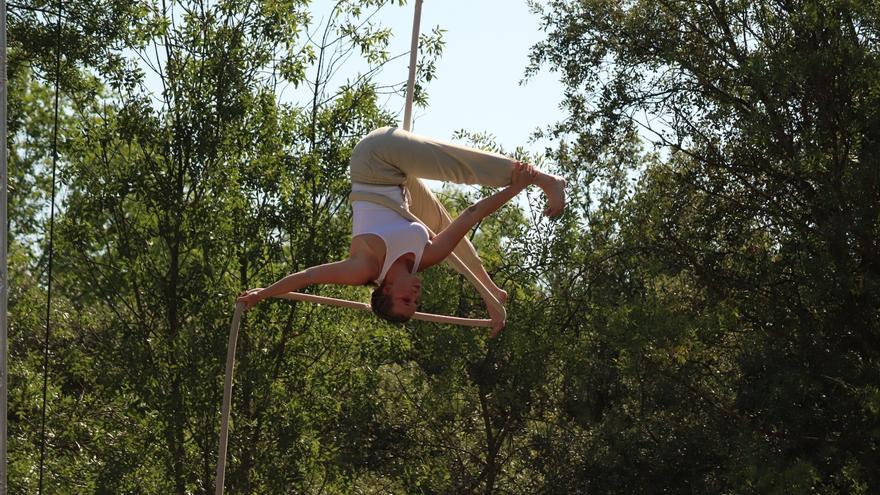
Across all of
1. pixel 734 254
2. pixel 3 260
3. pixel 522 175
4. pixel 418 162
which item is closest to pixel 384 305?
pixel 418 162

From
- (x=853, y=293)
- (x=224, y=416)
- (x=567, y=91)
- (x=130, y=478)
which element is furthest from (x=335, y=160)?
(x=224, y=416)

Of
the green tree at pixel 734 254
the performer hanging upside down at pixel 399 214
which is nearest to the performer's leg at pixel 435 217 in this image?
the performer hanging upside down at pixel 399 214

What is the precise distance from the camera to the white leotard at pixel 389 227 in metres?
5.34

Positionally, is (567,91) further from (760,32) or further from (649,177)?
(760,32)

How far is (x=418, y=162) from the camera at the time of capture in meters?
5.42

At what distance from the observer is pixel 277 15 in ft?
38.6

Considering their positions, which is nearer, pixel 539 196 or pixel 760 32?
pixel 760 32

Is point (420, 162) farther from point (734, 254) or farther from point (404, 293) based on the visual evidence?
point (734, 254)

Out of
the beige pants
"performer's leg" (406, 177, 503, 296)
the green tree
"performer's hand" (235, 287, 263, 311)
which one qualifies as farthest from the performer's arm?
the green tree

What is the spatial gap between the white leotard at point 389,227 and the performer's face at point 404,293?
0.18 ft

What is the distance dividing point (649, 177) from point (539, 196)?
1599mm

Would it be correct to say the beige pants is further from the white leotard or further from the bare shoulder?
the bare shoulder

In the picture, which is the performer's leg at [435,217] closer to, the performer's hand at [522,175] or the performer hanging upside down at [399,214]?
the performer hanging upside down at [399,214]

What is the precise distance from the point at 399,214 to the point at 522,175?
0.55 metres
